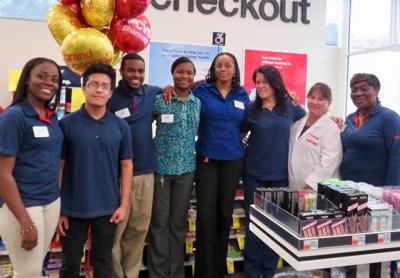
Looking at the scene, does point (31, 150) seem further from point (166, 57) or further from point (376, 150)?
point (166, 57)

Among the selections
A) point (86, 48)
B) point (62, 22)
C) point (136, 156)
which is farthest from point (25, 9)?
point (136, 156)

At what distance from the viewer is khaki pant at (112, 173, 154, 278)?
246 cm

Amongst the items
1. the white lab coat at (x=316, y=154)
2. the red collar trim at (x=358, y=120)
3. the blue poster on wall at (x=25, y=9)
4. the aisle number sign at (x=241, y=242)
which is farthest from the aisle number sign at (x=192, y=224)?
the blue poster on wall at (x=25, y=9)

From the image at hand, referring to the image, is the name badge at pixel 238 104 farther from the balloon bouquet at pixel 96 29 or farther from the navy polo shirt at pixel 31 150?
the navy polo shirt at pixel 31 150

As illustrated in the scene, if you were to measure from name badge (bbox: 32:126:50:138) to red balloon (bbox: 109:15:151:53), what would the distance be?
93 cm

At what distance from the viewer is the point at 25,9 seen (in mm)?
4234

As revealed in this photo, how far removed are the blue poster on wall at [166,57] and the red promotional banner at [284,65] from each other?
59 centimetres

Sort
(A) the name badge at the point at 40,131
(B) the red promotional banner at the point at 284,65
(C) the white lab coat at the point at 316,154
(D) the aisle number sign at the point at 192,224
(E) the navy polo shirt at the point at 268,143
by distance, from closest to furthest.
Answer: (A) the name badge at the point at 40,131 → (C) the white lab coat at the point at 316,154 → (E) the navy polo shirt at the point at 268,143 → (D) the aisle number sign at the point at 192,224 → (B) the red promotional banner at the point at 284,65

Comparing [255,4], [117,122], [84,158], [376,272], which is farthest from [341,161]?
[255,4]

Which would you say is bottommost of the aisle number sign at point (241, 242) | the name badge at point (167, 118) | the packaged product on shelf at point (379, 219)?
the aisle number sign at point (241, 242)

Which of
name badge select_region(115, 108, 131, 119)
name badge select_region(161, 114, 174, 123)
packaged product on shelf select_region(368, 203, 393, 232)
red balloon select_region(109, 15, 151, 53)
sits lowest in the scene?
packaged product on shelf select_region(368, 203, 393, 232)

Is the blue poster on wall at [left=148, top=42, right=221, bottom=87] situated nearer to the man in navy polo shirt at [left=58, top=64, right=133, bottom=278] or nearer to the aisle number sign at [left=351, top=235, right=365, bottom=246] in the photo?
the man in navy polo shirt at [left=58, top=64, right=133, bottom=278]

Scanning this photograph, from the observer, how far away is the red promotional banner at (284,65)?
16.3 ft

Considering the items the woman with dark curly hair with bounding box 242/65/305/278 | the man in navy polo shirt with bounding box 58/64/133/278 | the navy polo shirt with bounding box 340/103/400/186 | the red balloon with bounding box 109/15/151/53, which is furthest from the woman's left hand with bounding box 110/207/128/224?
the navy polo shirt with bounding box 340/103/400/186
